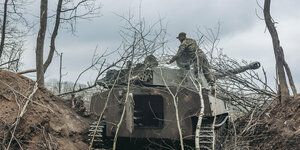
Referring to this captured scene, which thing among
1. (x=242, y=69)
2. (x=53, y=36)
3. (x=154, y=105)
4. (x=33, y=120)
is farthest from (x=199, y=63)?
(x=53, y=36)

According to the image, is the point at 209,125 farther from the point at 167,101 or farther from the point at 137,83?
the point at 137,83

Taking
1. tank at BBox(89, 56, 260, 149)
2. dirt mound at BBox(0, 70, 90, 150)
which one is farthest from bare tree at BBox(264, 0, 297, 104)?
dirt mound at BBox(0, 70, 90, 150)

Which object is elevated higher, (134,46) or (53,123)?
(134,46)

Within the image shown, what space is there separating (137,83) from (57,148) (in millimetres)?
2234

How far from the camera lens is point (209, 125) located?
8148 mm

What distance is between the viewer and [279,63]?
36.3 ft

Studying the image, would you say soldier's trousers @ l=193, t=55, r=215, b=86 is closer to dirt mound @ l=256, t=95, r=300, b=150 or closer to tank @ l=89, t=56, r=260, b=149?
tank @ l=89, t=56, r=260, b=149

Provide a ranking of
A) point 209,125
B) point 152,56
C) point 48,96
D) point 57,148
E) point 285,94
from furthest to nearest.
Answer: point 285,94
point 48,96
point 152,56
point 209,125
point 57,148

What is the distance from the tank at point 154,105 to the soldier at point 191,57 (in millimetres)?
619

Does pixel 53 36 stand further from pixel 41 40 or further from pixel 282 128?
A: pixel 282 128

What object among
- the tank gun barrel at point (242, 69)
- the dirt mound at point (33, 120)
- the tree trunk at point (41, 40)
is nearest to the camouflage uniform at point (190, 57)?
the tank gun barrel at point (242, 69)

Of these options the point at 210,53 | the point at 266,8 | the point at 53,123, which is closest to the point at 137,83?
the point at 53,123

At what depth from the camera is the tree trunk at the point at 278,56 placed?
10.5 metres

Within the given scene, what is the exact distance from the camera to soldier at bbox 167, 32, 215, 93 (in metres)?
9.45
